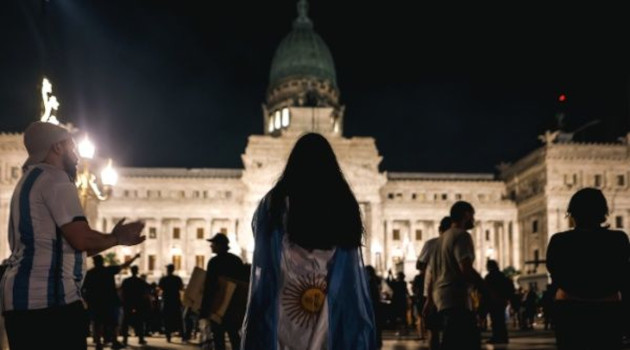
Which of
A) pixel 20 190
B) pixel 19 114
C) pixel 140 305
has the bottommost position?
pixel 140 305

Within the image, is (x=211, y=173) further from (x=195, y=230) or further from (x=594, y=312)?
(x=594, y=312)

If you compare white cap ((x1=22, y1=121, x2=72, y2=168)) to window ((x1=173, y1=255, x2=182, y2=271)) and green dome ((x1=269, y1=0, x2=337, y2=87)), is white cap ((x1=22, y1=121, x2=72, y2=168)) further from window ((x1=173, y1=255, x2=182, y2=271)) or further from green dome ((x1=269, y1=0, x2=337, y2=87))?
green dome ((x1=269, y1=0, x2=337, y2=87))

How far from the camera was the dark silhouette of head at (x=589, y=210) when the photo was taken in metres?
6.59

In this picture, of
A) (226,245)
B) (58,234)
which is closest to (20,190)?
(58,234)

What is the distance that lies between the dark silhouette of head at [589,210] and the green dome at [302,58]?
97.2 m

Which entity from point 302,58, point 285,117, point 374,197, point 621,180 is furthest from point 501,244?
point 302,58

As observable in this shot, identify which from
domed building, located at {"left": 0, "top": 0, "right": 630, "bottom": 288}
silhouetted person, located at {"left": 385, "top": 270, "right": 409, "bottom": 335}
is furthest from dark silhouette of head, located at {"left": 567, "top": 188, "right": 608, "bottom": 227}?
domed building, located at {"left": 0, "top": 0, "right": 630, "bottom": 288}

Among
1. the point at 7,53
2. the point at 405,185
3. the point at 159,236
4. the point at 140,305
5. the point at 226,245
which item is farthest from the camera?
the point at 405,185

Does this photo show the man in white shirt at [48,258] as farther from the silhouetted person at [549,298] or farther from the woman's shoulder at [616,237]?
the woman's shoulder at [616,237]

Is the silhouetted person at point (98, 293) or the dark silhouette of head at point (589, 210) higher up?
the dark silhouette of head at point (589, 210)

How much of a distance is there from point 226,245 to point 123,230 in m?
7.48

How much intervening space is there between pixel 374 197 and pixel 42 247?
73911 mm

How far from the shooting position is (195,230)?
Answer: 8250 centimetres

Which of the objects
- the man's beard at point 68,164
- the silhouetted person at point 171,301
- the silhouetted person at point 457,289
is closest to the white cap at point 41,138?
the man's beard at point 68,164
